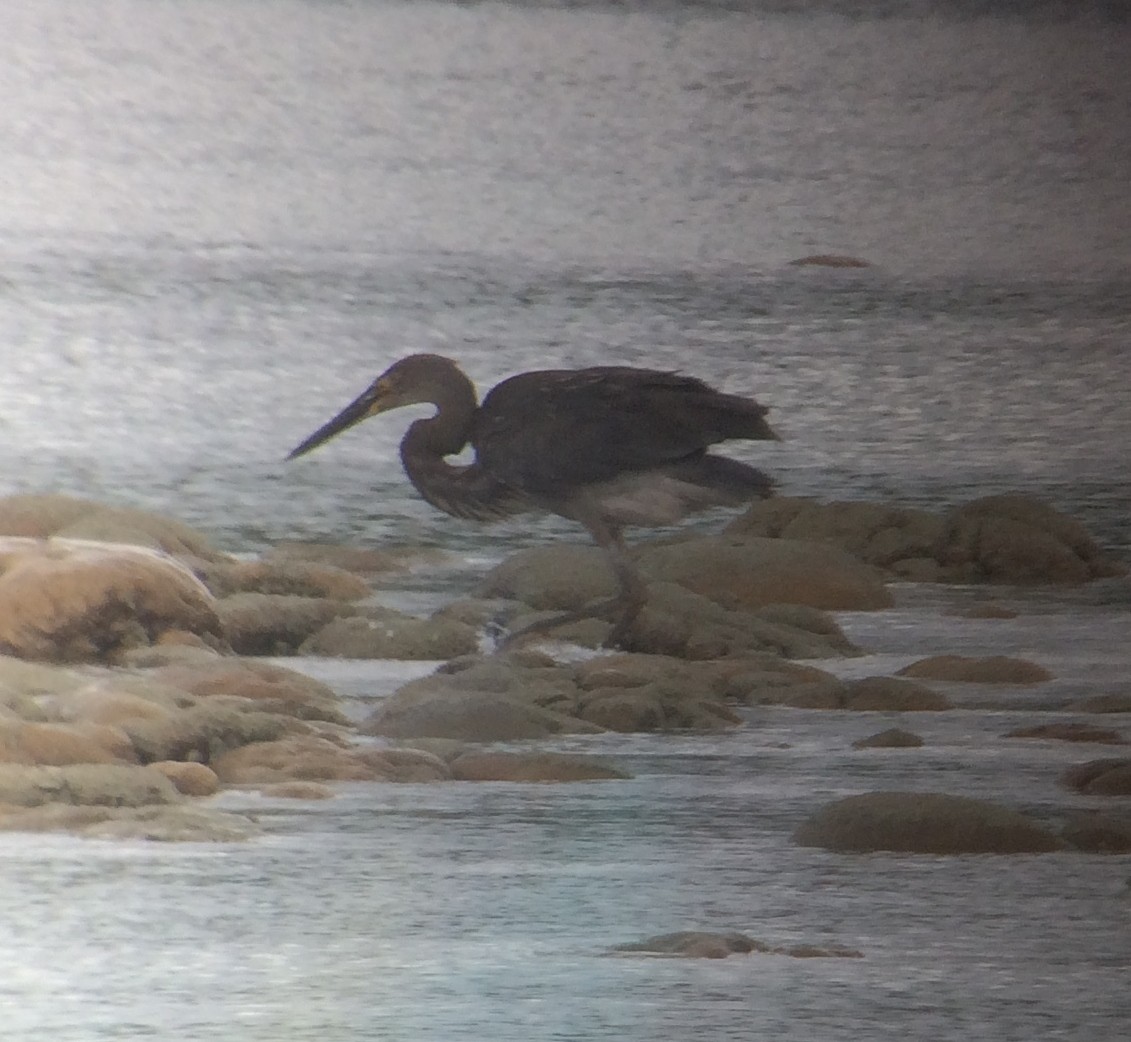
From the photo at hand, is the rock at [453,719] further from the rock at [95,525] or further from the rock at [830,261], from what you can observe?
the rock at [830,261]

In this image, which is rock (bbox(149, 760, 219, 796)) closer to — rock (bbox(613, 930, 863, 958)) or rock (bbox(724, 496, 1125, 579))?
rock (bbox(613, 930, 863, 958))

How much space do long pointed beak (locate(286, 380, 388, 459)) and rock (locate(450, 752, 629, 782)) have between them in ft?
1.83

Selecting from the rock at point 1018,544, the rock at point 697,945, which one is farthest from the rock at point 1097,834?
the rock at point 697,945

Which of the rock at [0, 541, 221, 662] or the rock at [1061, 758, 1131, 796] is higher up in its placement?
the rock at [0, 541, 221, 662]

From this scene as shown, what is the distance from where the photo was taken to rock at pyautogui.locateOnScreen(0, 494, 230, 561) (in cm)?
248

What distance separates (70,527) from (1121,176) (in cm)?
182

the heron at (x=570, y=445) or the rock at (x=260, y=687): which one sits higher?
the heron at (x=570, y=445)

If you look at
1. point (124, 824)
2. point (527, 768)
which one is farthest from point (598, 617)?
point (124, 824)

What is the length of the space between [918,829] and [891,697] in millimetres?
212

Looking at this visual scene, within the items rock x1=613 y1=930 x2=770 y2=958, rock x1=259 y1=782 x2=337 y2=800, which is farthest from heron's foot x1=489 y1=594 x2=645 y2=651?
rock x1=613 y1=930 x2=770 y2=958

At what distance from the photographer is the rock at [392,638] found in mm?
2488

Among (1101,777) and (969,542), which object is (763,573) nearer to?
(969,542)

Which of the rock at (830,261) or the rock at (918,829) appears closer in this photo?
the rock at (918,829)

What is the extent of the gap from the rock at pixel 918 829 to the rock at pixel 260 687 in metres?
0.78
